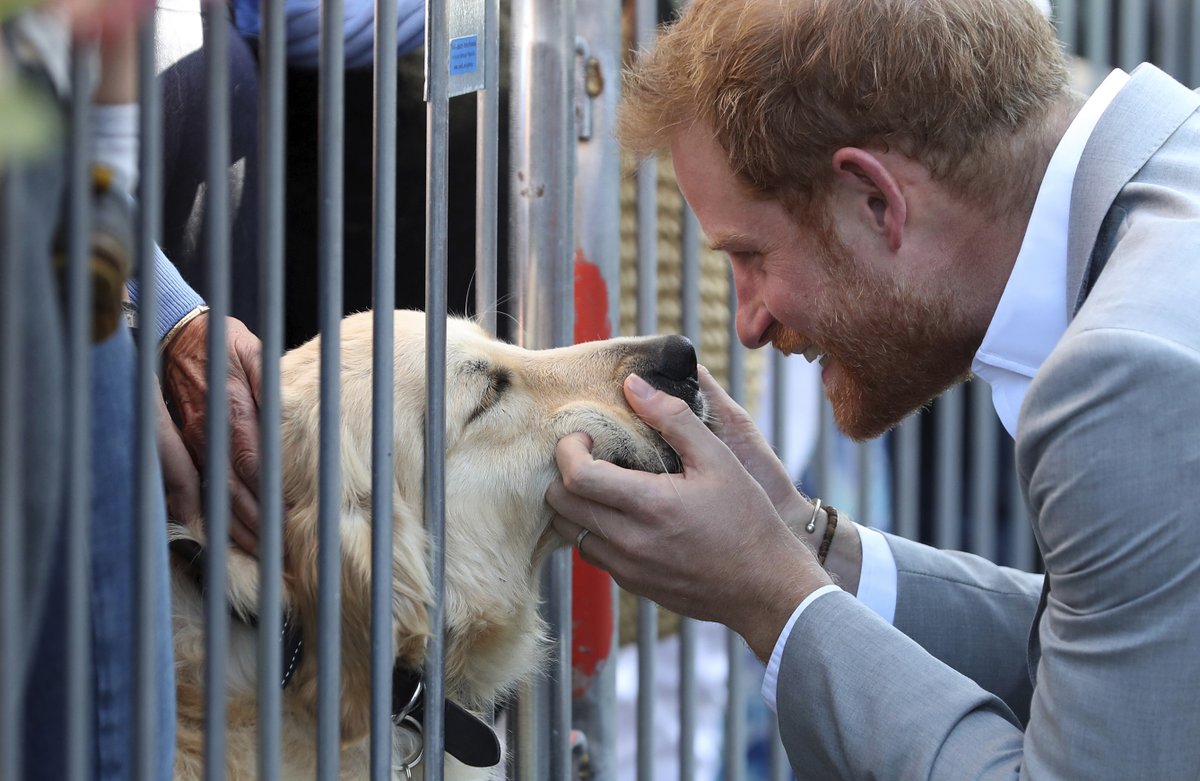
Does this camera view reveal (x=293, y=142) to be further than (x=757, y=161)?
Yes

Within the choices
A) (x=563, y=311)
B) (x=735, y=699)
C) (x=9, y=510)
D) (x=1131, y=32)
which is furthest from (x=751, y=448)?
(x=1131, y=32)

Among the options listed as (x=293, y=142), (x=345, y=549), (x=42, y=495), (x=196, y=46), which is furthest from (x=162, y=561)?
(x=293, y=142)

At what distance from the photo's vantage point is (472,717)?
6.49ft

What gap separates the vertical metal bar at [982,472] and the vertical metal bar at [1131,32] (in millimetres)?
978

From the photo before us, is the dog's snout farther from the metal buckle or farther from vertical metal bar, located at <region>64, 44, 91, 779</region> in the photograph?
vertical metal bar, located at <region>64, 44, 91, 779</region>

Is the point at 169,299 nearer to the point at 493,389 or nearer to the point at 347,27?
the point at 493,389

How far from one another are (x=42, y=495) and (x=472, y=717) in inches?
41.6

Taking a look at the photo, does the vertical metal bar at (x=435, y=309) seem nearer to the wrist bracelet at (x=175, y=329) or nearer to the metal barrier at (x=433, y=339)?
the metal barrier at (x=433, y=339)

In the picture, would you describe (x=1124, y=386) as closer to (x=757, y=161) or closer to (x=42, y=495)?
(x=757, y=161)

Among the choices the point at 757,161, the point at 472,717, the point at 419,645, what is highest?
the point at 757,161

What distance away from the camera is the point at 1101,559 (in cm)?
144

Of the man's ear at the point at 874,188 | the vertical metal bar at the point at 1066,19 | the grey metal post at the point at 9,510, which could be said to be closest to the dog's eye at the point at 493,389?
the man's ear at the point at 874,188

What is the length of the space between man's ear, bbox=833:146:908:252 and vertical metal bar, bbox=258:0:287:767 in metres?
0.91

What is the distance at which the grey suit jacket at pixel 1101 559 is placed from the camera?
141cm
